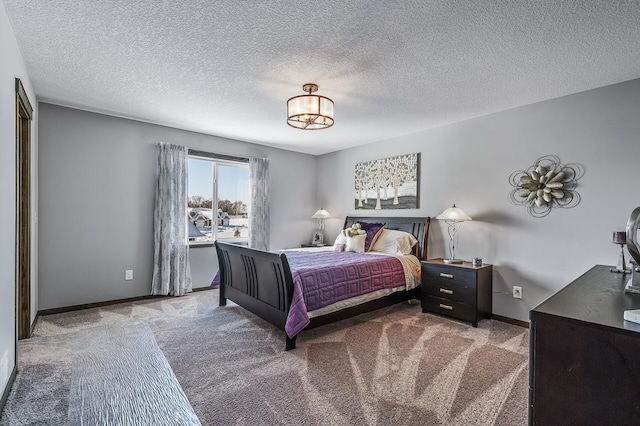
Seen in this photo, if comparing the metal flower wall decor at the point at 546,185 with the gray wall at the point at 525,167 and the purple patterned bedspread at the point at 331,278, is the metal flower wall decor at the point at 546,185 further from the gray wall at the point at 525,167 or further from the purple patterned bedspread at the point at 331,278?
the purple patterned bedspread at the point at 331,278

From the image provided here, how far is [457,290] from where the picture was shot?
138 inches

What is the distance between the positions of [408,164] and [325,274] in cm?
239

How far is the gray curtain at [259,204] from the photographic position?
5301 mm

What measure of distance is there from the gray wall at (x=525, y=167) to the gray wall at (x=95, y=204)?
3629mm

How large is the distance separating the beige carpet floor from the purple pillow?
112cm

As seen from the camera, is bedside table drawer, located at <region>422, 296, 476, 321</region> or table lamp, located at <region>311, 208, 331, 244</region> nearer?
bedside table drawer, located at <region>422, 296, 476, 321</region>

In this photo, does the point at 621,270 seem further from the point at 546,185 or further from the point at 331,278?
the point at 331,278

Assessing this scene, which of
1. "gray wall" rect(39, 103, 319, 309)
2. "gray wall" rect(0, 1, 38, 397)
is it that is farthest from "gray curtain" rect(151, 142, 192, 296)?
"gray wall" rect(0, 1, 38, 397)

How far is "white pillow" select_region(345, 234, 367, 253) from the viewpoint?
441cm

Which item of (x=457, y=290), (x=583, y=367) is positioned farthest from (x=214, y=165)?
(x=583, y=367)

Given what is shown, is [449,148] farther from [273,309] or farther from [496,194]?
[273,309]

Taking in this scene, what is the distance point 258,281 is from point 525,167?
10.4 ft

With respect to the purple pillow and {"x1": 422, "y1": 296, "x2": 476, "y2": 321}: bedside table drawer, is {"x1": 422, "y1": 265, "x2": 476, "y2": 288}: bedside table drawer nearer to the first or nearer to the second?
{"x1": 422, "y1": 296, "x2": 476, "y2": 321}: bedside table drawer

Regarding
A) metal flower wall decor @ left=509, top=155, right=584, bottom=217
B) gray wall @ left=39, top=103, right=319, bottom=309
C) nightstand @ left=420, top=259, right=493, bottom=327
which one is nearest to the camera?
metal flower wall decor @ left=509, top=155, right=584, bottom=217
